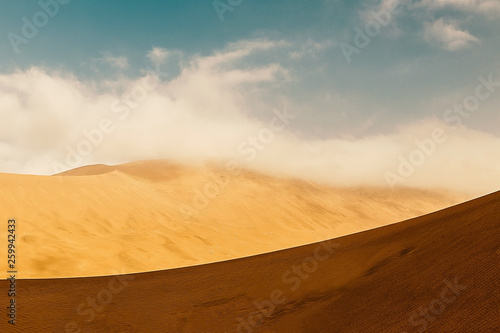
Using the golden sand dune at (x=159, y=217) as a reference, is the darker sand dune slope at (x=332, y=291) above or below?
below

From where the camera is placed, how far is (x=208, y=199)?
4344 centimetres

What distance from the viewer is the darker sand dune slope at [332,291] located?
4918 mm

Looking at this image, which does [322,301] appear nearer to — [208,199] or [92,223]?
[92,223]

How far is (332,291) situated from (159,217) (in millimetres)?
Answer: 24947

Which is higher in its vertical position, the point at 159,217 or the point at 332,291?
the point at 159,217

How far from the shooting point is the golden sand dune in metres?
17.9

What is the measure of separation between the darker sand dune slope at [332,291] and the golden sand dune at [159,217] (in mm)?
7049

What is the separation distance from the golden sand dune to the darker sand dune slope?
7049 mm

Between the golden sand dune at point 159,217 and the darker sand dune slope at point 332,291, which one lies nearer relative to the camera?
the darker sand dune slope at point 332,291

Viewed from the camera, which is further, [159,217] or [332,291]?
[159,217]

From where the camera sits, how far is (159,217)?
99.0ft

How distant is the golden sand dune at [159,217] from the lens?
17.9 meters

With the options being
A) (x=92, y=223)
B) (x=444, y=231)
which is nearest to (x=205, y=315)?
(x=444, y=231)

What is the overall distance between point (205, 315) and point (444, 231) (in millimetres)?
4798
